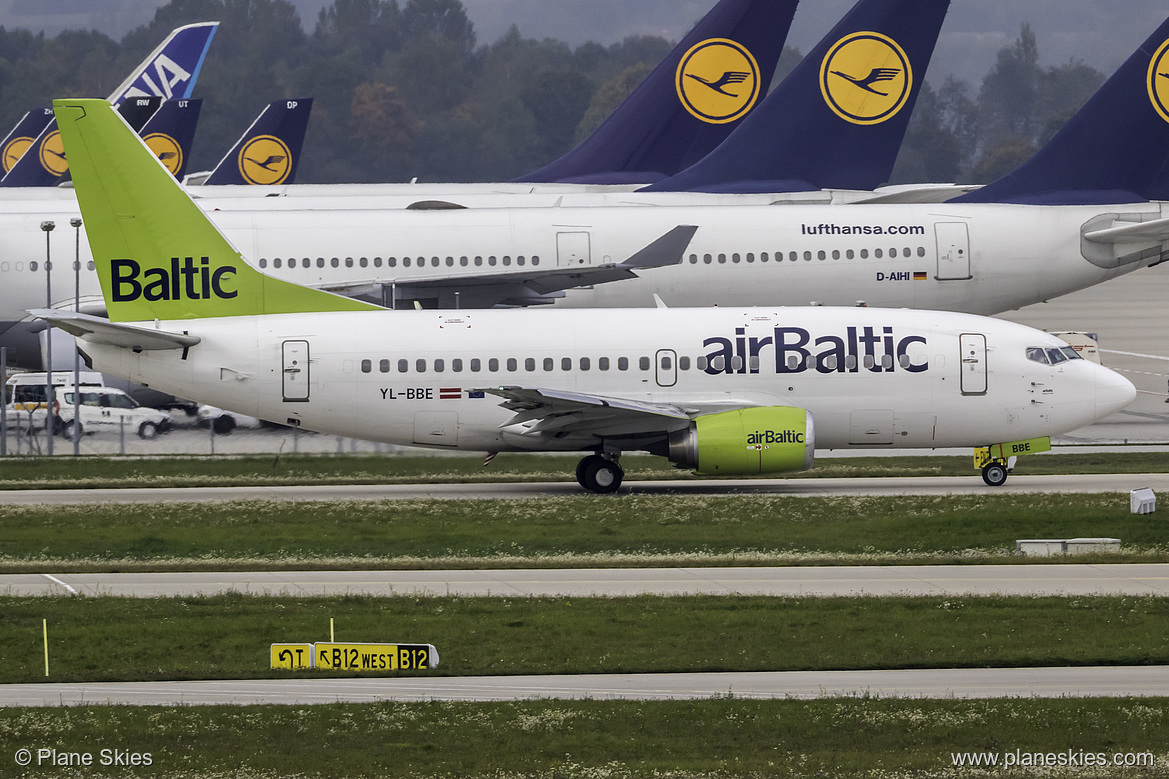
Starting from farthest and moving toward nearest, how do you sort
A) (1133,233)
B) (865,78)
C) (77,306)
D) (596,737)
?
(865,78)
(1133,233)
(77,306)
(596,737)

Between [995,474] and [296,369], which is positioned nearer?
[296,369]

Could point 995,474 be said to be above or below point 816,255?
below

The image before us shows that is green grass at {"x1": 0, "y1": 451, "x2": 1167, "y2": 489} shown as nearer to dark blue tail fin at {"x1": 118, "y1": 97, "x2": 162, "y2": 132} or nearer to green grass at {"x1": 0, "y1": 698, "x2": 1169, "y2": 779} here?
green grass at {"x1": 0, "y1": 698, "x2": 1169, "y2": 779}

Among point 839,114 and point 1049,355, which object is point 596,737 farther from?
point 839,114

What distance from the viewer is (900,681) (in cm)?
1819

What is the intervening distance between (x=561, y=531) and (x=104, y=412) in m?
26.7

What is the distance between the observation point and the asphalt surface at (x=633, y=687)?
17.6 m

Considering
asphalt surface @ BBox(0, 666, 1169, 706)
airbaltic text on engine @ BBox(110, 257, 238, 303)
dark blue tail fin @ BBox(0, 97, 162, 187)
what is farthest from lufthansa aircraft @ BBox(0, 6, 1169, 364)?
asphalt surface @ BBox(0, 666, 1169, 706)

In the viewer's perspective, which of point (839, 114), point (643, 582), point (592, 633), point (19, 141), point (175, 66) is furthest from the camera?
point (19, 141)

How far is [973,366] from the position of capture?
34375 millimetres

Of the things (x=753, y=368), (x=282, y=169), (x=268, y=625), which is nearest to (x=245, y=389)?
(x=753, y=368)

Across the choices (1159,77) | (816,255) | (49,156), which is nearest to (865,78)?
(816,255)

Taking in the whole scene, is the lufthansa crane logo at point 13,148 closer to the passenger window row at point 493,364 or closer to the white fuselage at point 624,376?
the white fuselage at point 624,376

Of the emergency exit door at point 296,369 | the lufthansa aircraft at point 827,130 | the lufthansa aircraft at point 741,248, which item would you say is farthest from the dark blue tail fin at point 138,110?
the emergency exit door at point 296,369
